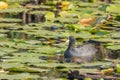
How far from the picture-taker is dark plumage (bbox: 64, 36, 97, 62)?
20.6ft

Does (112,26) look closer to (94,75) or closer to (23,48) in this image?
(23,48)

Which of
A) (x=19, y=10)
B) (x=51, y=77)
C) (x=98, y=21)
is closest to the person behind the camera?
(x=51, y=77)

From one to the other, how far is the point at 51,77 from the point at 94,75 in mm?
390

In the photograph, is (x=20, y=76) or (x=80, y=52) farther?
(x=80, y=52)

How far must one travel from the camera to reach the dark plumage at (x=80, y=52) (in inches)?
247

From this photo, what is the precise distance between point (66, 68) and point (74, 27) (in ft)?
6.91

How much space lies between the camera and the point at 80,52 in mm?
6477

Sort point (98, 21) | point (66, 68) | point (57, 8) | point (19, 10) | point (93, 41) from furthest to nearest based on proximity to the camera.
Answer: point (57, 8) → point (19, 10) → point (98, 21) → point (93, 41) → point (66, 68)

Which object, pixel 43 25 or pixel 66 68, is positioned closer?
pixel 66 68

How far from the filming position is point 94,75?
17.4ft

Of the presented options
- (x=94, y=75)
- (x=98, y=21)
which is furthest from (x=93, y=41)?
(x=94, y=75)

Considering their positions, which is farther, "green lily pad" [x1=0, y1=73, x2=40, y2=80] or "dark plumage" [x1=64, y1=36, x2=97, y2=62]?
"dark plumage" [x1=64, y1=36, x2=97, y2=62]

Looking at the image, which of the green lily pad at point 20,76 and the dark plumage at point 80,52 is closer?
the green lily pad at point 20,76

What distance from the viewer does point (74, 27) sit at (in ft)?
25.2
